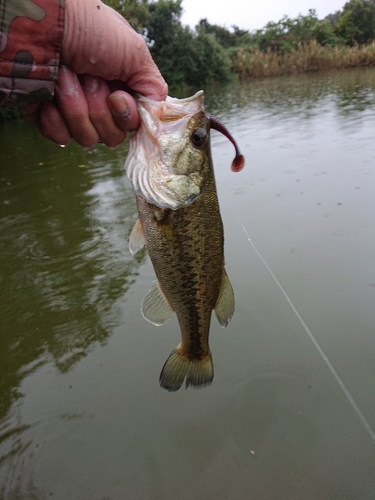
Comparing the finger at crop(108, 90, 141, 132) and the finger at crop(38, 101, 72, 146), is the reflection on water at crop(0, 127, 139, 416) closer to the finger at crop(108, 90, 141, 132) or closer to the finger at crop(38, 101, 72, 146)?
the finger at crop(38, 101, 72, 146)

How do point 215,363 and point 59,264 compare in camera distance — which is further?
point 59,264

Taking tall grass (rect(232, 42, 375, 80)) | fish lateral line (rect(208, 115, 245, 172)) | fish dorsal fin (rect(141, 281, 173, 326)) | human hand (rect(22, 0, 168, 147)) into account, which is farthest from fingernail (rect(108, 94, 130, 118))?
tall grass (rect(232, 42, 375, 80))

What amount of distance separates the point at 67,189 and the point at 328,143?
15.8 feet

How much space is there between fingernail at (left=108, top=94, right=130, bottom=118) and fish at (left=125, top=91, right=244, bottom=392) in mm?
68

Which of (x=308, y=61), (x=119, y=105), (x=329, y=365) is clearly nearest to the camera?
(x=119, y=105)

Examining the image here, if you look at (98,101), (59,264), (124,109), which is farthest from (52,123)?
(59,264)

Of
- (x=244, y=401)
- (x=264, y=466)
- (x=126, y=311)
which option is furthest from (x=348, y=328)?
(x=126, y=311)

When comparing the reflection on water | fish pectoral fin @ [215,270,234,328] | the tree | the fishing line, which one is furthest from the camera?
the tree

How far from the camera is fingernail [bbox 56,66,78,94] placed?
151 cm

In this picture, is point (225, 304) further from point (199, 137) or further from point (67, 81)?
point (67, 81)

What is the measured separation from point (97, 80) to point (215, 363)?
1957 mm

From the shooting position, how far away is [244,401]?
2434mm

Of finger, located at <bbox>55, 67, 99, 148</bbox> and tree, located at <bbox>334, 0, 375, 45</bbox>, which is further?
tree, located at <bbox>334, 0, 375, 45</bbox>

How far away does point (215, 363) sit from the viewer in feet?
9.01
